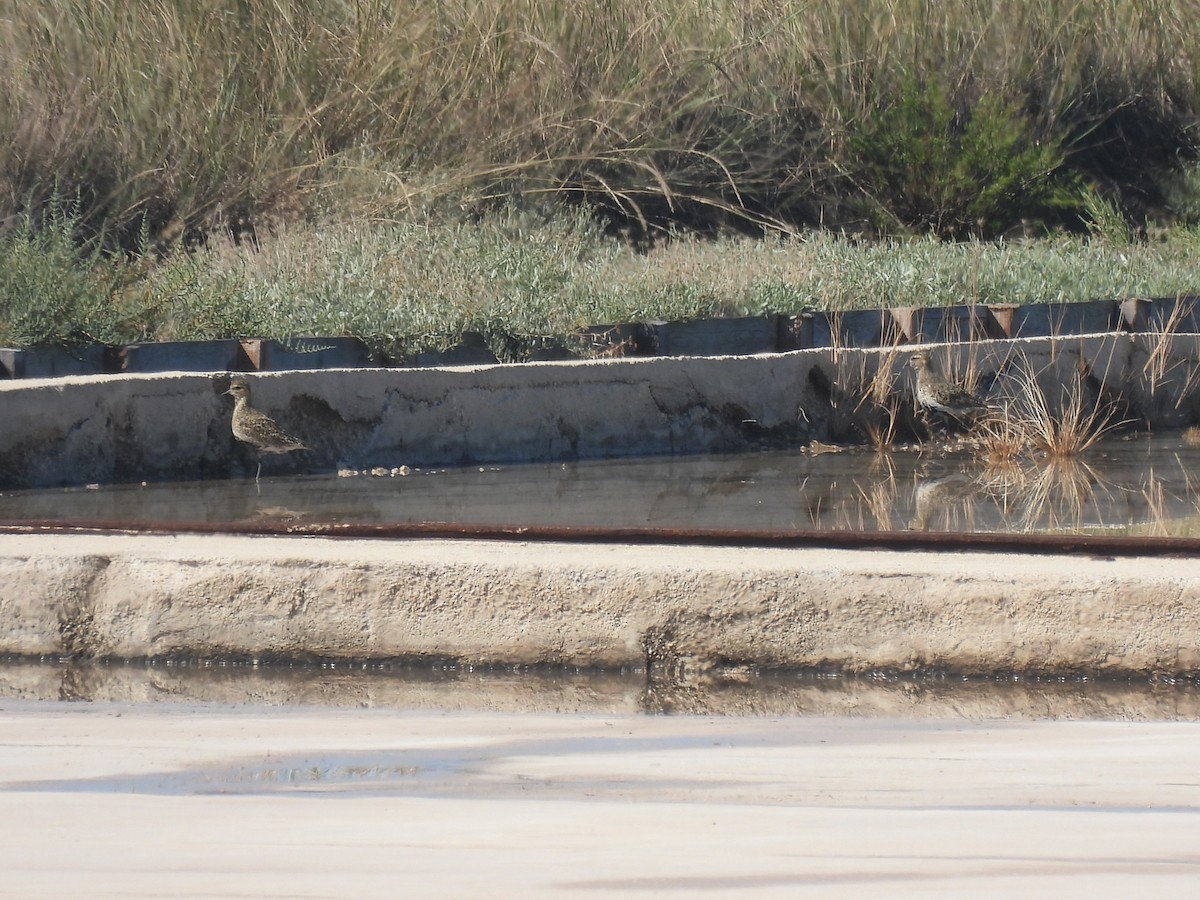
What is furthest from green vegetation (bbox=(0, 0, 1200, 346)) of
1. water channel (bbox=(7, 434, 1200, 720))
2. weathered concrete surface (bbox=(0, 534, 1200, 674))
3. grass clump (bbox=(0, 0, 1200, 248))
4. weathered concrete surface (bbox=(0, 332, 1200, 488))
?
weathered concrete surface (bbox=(0, 534, 1200, 674))

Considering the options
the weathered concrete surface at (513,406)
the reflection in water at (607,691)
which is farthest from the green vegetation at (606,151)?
the reflection in water at (607,691)

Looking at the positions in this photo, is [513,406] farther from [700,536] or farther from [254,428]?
[700,536]

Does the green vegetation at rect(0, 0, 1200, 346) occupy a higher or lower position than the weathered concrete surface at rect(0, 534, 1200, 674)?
higher

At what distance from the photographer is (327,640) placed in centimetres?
429

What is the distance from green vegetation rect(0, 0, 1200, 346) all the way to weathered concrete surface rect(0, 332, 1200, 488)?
96cm

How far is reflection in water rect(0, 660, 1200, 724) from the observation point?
13.0 feet

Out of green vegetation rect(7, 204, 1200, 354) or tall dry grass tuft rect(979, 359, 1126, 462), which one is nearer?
tall dry grass tuft rect(979, 359, 1126, 462)

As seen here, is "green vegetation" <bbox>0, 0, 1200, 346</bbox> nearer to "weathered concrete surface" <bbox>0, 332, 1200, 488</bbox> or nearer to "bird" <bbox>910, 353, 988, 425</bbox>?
"weathered concrete surface" <bbox>0, 332, 1200, 488</bbox>

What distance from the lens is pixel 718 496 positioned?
23.0 ft

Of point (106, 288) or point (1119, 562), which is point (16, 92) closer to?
point (106, 288)

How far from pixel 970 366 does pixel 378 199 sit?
531 centimetres

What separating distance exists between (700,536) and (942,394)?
4056 millimetres

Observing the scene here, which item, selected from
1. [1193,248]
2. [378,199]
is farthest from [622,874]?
[1193,248]

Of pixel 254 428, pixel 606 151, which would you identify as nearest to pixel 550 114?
pixel 606 151
